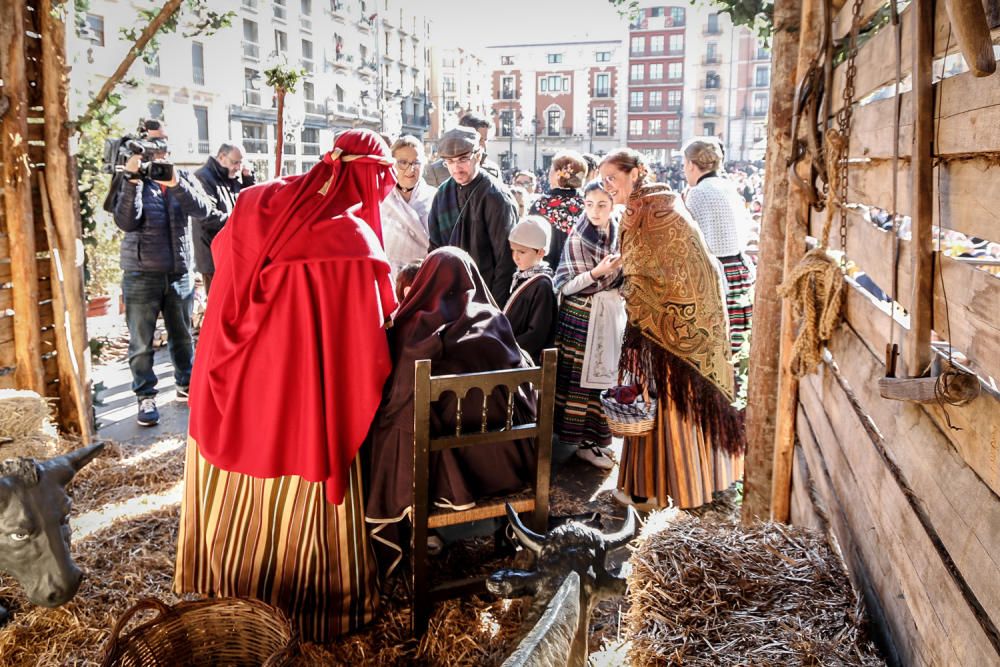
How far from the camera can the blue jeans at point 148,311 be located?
5.48 meters

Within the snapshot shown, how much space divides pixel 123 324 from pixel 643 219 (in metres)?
7.05

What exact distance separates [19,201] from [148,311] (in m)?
1.25

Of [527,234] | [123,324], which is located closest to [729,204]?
[527,234]

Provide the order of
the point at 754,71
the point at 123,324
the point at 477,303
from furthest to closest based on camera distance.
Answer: the point at 754,71, the point at 123,324, the point at 477,303

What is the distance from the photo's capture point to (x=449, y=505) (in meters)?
2.94

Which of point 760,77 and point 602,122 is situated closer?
point 602,122

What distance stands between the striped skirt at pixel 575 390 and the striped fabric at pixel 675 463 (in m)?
0.74

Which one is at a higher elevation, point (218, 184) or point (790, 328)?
point (218, 184)

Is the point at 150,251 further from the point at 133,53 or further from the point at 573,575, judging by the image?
the point at 573,575

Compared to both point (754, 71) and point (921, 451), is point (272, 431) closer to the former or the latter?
point (921, 451)

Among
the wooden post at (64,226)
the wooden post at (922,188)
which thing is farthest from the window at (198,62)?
the wooden post at (922,188)

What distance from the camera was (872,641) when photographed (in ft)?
5.59

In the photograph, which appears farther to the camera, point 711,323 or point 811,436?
point 711,323

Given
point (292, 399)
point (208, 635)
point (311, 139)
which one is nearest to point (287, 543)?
point (208, 635)
